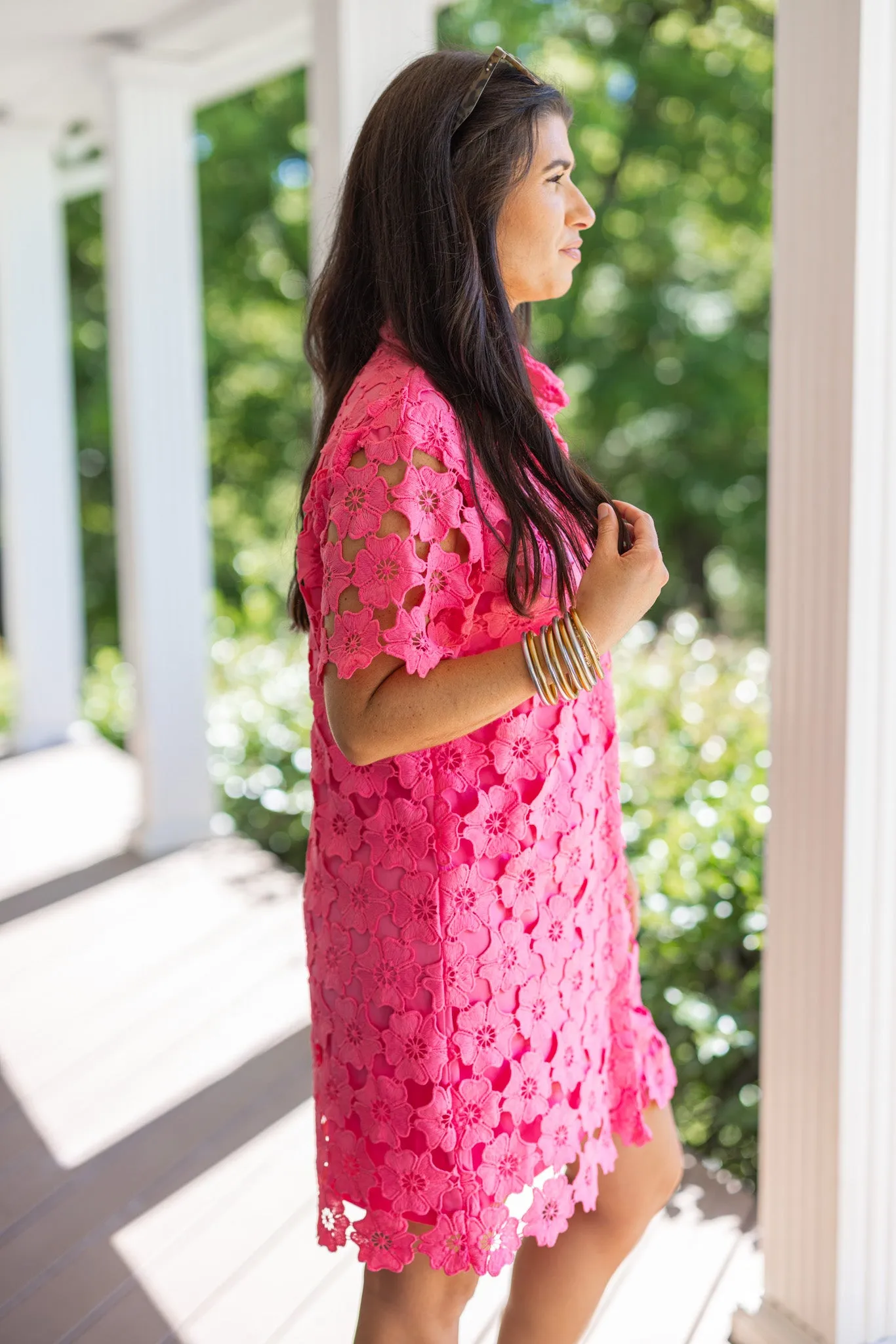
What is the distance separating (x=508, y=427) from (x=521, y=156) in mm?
302

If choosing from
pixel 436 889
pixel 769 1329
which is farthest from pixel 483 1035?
pixel 769 1329

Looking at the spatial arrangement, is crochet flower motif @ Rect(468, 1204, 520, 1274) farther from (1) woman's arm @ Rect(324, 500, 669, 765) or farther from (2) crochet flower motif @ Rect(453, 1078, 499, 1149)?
(1) woman's arm @ Rect(324, 500, 669, 765)

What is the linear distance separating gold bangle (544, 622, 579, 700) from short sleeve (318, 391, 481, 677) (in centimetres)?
11

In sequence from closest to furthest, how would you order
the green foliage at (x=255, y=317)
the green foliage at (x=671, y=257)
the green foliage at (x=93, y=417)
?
the green foliage at (x=671, y=257) < the green foliage at (x=255, y=317) < the green foliage at (x=93, y=417)

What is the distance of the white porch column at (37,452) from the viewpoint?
22.2ft

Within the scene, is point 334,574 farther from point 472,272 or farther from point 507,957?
point 507,957

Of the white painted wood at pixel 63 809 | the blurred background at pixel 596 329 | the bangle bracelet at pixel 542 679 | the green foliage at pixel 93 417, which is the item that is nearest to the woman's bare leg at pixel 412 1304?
the bangle bracelet at pixel 542 679

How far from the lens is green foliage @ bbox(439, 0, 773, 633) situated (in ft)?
34.1

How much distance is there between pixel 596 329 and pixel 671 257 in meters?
0.96

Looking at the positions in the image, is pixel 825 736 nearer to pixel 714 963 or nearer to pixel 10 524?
pixel 714 963

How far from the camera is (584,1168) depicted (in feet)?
5.13

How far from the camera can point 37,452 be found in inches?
273

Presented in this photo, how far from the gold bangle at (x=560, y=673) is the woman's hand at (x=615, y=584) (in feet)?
0.16

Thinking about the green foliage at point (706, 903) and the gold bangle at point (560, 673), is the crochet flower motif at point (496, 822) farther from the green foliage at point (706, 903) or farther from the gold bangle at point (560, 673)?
the green foliage at point (706, 903)
